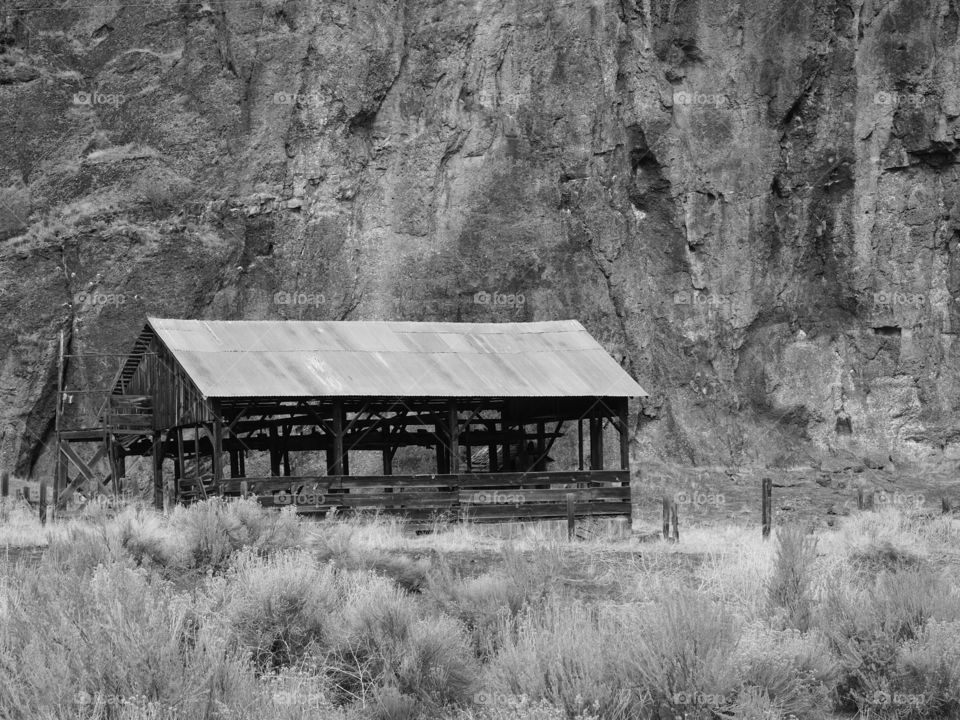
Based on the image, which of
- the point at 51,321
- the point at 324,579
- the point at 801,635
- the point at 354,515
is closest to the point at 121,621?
the point at 324,579

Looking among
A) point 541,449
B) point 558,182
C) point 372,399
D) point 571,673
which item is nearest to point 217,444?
point 372,399

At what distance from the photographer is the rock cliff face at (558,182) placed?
4200cm

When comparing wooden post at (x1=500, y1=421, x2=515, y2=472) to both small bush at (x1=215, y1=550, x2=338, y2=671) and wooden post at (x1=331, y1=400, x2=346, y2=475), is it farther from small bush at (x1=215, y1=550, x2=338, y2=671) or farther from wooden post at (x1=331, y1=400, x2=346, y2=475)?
small bush at (x1=215, y1=550, x2=338, y2=671)

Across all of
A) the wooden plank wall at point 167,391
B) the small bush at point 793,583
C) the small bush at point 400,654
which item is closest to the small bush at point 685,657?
the small bush at point 400,654

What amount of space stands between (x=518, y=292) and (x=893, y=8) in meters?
17.5

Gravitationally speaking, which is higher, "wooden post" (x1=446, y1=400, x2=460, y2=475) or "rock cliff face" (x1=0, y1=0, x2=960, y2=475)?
"rock cliff face" (x1=0, y1=0, x2=960, y2=475)

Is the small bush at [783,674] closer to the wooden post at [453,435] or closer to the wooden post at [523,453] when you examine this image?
the wooden post at [453,435]

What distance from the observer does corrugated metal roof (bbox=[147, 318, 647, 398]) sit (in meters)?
26.0

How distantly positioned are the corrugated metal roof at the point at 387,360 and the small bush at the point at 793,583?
12642 millimetres

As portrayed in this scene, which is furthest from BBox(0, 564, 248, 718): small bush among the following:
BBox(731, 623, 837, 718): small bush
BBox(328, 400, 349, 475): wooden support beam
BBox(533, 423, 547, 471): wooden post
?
BBox(533, 423, 547, 471): wooden post

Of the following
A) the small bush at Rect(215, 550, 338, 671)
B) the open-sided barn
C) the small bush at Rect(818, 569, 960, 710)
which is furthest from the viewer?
the open-sided barn

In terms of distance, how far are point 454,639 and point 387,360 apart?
16978 mm

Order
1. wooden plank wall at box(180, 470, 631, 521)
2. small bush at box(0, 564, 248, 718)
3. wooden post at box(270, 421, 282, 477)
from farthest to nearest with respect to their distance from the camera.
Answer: wooden post at box(270, 421, 282, 477), wooden plank wall at box(180, 470, 631, 521), small bush at box(0, 564, 248, 718)

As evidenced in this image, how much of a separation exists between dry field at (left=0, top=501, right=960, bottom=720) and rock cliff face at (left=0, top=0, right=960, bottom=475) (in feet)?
88.0
